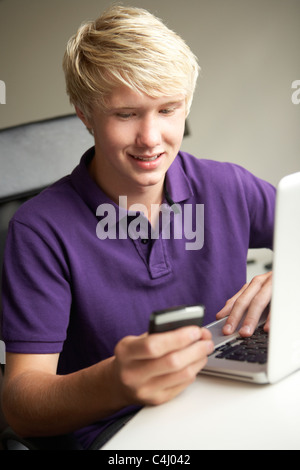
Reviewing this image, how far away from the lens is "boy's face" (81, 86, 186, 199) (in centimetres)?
95

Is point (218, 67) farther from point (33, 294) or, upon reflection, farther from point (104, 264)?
point (33, 294)

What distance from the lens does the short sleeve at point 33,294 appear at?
89cm

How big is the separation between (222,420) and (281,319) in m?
0.14

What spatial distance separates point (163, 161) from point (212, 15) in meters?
1.59

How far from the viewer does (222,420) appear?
2.14 feet

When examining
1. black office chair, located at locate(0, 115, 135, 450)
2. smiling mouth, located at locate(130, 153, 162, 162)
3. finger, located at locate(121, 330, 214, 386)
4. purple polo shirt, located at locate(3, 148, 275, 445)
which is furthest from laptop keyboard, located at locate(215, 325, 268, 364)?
black office chair, located at locate(0, 115, 135, 450)

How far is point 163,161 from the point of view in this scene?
102 centimetres

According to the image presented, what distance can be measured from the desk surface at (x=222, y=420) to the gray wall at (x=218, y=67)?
1.87 meters
